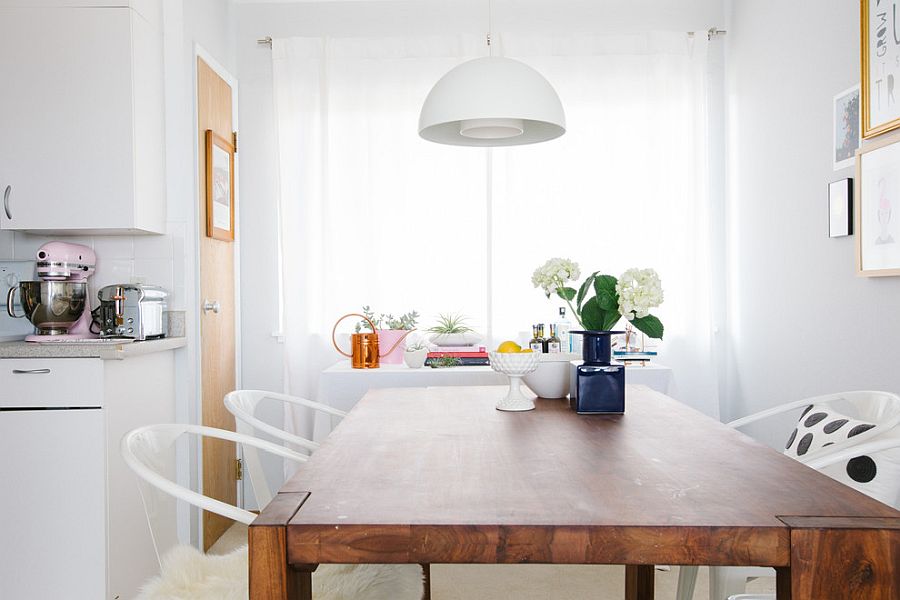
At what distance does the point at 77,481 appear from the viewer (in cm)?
273

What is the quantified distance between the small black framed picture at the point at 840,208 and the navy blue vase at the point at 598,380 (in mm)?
1304

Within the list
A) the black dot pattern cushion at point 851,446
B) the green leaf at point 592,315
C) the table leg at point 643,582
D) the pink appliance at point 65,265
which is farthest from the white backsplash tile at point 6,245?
the black dot pattern cushion at point 851,446

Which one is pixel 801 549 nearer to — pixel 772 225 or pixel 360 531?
pixel 360 531

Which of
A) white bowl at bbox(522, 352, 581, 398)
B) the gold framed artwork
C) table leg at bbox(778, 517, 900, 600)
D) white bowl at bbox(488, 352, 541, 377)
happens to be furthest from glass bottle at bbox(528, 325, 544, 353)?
table leg at bbox(778, 517, 900, 600)

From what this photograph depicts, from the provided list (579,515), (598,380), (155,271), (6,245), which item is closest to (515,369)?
(598,380)

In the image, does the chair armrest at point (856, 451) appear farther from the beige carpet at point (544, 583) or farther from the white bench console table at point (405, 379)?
the white bench console table at point (405, 379)

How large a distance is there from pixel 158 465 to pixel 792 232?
2.71 m

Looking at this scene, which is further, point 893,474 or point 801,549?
point 893,474

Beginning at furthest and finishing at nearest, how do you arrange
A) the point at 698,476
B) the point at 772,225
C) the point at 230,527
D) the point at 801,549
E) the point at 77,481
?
the point at 230,527, the point at 772,225, the point at 77,481, the point at 698,476, the point at 801,549

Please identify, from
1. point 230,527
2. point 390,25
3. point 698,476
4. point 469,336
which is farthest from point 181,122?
point 698,476

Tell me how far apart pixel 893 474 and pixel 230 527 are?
2.97 metres

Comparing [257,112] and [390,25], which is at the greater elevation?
[390,25]

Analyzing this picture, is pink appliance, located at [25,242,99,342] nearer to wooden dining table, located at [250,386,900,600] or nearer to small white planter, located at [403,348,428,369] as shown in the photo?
small white planter, located at [403,348,428,369]

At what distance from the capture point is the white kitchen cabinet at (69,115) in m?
3.07
